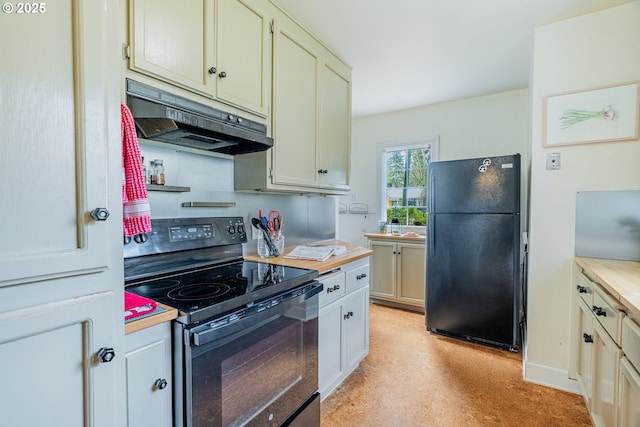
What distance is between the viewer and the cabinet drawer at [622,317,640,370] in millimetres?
980

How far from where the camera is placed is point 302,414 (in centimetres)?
138

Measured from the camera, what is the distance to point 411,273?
3.22m

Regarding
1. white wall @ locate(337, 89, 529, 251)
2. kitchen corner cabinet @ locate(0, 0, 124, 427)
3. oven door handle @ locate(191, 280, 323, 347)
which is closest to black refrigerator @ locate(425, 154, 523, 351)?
Answer: white wall @ locate(337, 89, 529, 251)

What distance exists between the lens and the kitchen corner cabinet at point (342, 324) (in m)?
1.69

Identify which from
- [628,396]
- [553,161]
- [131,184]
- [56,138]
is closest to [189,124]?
[131,184]

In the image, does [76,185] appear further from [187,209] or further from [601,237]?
[601,237]

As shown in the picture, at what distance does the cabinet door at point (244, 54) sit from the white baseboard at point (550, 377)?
2419 mm

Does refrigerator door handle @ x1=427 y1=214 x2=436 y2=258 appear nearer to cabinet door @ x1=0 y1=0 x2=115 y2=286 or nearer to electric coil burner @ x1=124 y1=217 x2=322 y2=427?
electric coil burner @ x1=124 y1=217 x2=322 y2=427

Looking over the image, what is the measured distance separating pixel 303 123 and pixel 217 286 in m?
1.25

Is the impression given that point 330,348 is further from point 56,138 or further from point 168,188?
point 56,138

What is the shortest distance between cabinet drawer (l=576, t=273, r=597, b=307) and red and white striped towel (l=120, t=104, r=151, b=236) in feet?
6.88

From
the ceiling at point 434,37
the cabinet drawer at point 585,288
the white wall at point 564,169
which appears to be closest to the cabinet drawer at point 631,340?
the cabinet drawer at point 585,288

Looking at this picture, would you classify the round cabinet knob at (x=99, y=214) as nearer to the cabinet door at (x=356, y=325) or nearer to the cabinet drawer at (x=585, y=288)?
the cabinet door at (x=356, y=325)

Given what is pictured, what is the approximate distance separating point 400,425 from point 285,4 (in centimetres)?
249
